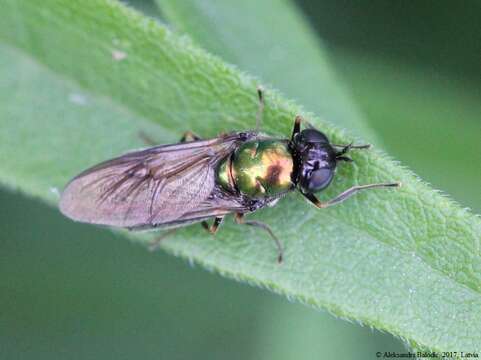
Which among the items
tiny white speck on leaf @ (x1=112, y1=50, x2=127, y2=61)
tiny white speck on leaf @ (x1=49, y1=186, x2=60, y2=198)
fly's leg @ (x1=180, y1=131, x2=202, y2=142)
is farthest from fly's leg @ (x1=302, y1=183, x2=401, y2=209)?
tiny white speck on leaf @ (x1=49, y1=186, x2=60, y2=198)

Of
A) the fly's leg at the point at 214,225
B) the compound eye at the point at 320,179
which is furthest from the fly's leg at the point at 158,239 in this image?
the compound eye at the point at 320,179

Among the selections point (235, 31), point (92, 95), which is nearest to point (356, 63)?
point (235, 31)

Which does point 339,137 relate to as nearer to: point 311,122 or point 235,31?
point 311,122

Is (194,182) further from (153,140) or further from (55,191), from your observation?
(55,191)

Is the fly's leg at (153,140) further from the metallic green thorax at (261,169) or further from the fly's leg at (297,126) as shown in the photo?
the fly's leg at (297,126)

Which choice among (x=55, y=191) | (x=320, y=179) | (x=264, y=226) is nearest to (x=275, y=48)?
(x=320, y=179)

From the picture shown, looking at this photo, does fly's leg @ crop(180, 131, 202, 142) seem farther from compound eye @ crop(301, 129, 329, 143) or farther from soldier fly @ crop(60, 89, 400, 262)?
compound eye @ crop(301, 129, 329, 143)
